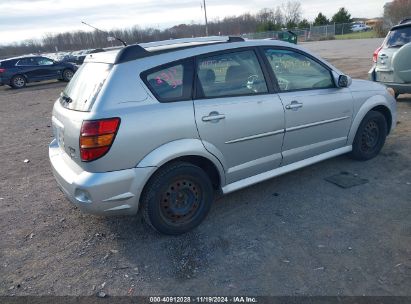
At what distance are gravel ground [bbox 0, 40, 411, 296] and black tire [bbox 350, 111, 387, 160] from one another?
0.79 ft

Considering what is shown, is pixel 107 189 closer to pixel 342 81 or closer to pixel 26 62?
pixel 342 81

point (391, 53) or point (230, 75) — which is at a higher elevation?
point (230, 75)

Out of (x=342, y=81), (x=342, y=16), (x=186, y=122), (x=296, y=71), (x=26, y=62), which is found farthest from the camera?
(x=342, y=16)

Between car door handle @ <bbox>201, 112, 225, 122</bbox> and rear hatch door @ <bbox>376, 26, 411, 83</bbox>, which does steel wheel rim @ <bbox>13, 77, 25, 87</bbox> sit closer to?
rear hatch door @ <bbox>376, 26, 411, 83</bbox>

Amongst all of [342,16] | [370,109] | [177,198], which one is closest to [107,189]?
A: [177,198]

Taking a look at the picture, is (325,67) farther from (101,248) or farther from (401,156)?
(101,248)

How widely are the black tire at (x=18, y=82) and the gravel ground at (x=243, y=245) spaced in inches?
657

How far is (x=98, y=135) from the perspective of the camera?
2773 mm

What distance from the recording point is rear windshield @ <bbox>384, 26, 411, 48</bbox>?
6.88 metres

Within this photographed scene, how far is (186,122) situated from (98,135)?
2.56 ft

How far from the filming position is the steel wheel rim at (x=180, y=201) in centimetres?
322

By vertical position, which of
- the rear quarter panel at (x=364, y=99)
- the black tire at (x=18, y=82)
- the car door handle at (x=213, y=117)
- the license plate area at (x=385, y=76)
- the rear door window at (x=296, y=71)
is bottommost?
the black tire at (x=18, y=82)

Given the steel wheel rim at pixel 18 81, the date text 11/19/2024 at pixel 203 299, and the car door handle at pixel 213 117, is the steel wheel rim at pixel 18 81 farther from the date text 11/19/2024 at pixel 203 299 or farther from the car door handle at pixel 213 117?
the date text 11/19/2024 at pixel 203 299

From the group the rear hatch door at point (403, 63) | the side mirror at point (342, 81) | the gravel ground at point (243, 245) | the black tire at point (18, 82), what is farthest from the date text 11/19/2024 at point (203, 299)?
the black tire at point (18, 82)
